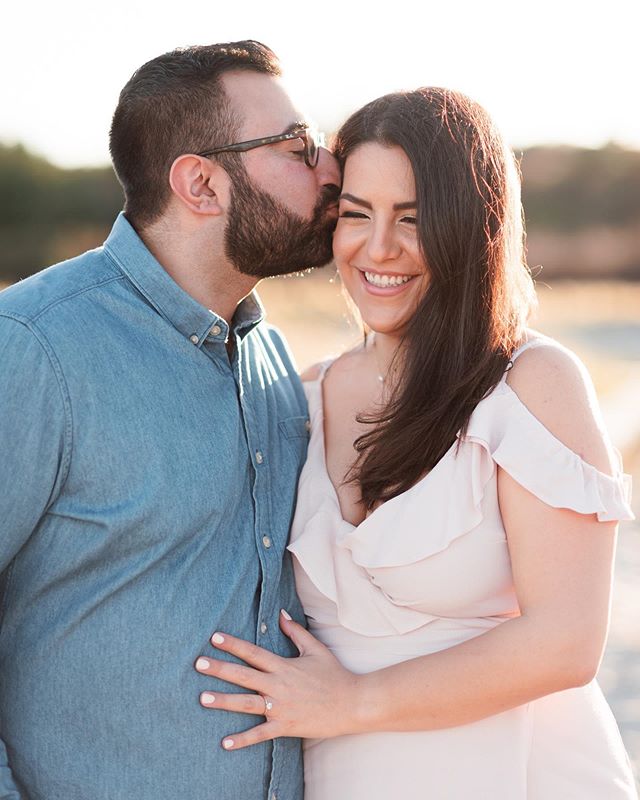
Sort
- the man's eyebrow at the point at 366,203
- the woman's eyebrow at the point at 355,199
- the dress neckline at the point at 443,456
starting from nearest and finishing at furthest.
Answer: the dress neckline at the point at 443,456
the man's eyebrow at the point at 366,203
the woman's eyebrow at the point at 355,199

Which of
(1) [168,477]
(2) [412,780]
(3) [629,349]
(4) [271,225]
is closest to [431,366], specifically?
(4) [271,225]

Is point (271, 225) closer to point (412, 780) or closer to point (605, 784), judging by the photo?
point (412, 780)

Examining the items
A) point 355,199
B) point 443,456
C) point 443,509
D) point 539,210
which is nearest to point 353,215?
point 355,199

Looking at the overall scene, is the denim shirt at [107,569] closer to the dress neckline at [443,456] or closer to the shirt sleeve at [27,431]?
the shirt sleeve at [27,431]

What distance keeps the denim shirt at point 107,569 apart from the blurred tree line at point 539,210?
2199 cm

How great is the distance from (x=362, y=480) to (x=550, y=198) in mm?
33163

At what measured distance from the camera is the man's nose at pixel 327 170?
2.97 meters

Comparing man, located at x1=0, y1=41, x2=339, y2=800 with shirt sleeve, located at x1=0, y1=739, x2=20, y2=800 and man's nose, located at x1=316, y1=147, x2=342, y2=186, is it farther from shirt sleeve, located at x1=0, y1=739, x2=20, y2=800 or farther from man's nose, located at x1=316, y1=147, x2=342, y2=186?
man's nose, located at x1=316, y1=147, x2=342, y2=186

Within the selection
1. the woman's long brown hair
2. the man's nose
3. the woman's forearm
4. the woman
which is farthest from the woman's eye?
the woman's forearm

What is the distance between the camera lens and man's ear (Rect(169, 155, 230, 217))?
2.80 meters

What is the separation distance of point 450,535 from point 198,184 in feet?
3.84

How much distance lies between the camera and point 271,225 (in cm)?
288

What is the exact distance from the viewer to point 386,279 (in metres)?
2.91

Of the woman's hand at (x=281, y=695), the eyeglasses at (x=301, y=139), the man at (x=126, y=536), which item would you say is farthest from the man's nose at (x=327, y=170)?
the woman's hand at (x=281, y=695)
